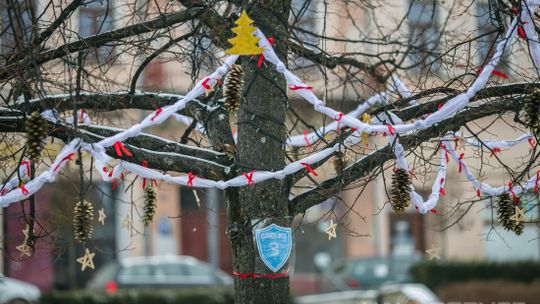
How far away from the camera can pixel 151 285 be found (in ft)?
63.4

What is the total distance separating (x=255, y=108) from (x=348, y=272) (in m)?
14.5

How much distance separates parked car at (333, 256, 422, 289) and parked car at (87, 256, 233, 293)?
9.30ft

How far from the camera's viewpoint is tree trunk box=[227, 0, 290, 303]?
6.51 m

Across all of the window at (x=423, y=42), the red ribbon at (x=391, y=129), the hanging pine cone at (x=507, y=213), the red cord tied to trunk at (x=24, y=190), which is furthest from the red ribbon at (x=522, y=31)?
the red cord tied to trunk at (x=24, y=190)

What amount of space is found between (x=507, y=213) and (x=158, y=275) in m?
13.7

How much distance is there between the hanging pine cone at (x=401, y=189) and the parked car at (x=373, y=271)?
1380 centimetres

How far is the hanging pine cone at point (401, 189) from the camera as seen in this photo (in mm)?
6363

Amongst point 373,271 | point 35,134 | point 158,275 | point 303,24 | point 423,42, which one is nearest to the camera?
point 35,134

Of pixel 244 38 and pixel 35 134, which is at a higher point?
pixel 244 38

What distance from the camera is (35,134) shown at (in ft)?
18.1

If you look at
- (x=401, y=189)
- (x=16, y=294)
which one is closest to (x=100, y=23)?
(x=401, y=189)

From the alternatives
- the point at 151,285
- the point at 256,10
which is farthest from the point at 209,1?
the point at 151,285

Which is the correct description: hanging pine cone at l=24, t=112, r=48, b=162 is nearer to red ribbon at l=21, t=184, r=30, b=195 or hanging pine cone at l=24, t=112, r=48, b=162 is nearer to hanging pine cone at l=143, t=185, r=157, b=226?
red ribbon at l=21, t=184, r=30, b=195

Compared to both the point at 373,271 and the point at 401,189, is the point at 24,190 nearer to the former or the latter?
the point at 401,189
